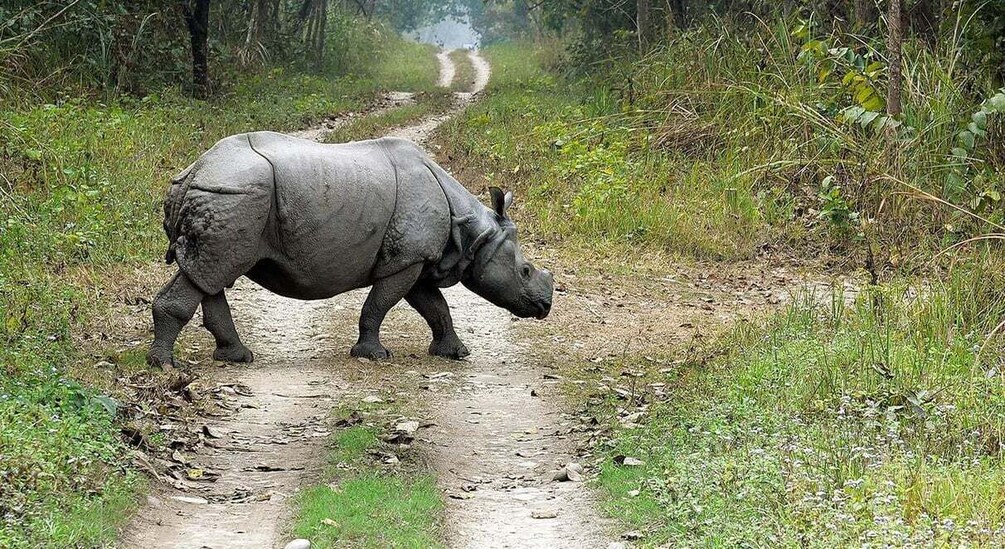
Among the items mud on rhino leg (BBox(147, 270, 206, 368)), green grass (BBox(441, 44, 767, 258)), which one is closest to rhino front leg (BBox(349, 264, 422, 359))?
mud on rhino leg (BBox(147, 270, 206, 368))

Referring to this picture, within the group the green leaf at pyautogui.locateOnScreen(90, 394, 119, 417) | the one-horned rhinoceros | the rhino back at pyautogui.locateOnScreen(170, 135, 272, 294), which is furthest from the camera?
the one-horned rhinoceros

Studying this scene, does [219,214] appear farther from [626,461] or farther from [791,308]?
[791,308]

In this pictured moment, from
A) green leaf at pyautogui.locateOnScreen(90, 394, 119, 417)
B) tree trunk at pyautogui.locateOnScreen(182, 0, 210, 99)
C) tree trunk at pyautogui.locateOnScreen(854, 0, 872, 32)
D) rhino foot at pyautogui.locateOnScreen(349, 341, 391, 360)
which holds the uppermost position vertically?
tree trunk at pyautogui.locateOnScreen(854, 0, 872, 32)

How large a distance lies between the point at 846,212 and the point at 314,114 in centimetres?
1484

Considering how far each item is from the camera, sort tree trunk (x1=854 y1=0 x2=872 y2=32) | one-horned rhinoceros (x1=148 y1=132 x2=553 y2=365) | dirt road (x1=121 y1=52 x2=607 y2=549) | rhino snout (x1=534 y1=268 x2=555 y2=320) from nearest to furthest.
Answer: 1. dirt road (x1=121 y1=52 x2=607 y2=549)
2. one-horned rhinoceros (x1=148 y1=132 x2=553 y2=365)
3. rhino snout (x1=534 y1=268 x2=555 y2=320)
4. tree trunk (x1=854 y1=0 x2=872 y2=32)

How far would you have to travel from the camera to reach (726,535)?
5344 mm

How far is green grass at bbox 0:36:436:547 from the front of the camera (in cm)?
560

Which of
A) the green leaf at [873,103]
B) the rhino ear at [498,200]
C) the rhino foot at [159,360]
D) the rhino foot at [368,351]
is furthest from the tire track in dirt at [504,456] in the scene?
the green leaf at [873,103]

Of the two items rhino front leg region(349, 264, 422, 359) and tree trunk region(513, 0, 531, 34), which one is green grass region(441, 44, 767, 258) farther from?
tree trunk region(513, 0, 531, 34)

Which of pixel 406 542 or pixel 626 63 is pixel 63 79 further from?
pixel 406 542

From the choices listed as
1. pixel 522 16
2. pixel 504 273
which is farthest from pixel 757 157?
pixel 522 16

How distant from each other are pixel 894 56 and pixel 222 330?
7125mm

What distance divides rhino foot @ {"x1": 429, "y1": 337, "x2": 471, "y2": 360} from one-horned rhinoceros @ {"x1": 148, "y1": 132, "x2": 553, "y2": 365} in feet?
0.04

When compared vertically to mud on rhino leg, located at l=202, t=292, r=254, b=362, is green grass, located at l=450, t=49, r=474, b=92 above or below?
below
